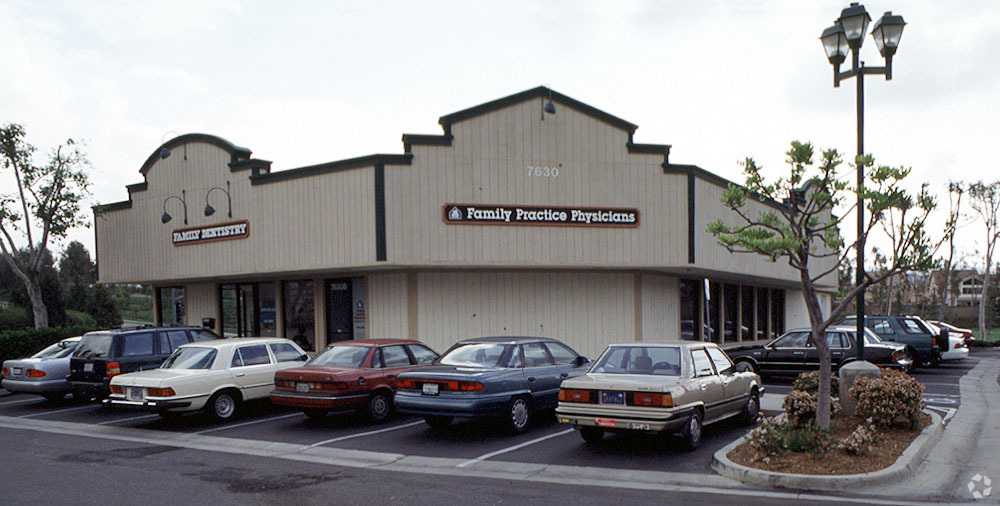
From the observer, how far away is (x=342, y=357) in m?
12.7

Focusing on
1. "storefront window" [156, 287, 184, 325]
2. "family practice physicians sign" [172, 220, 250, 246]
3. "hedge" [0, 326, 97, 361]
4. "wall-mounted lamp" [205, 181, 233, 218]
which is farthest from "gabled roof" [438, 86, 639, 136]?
"storefront window" [156, 287, 184, 325]

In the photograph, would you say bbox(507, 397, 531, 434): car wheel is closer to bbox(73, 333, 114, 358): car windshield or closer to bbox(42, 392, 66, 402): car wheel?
bbox(73, 333, 114, 358): car windshield

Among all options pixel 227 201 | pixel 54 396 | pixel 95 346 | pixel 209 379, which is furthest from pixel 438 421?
pixel 227 201

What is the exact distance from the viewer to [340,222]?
693 inches

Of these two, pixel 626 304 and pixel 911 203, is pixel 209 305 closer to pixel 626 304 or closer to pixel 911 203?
pixel 626 304

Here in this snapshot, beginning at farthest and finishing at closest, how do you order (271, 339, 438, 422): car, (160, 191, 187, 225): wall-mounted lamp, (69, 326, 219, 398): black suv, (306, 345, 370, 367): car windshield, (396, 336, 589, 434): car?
(160, 191, 187, 225): wall-mounted lamp
(69, 326, 219, 398): black suv
(306, 345, 370, 367): car windshield
(271, 339, 438, 422): car
(396, 336, 589, 434): car

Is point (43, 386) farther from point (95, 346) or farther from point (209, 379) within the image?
point (209, 379)

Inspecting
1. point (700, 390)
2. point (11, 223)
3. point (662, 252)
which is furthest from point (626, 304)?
point (11, 223)

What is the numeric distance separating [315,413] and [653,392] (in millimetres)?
6350

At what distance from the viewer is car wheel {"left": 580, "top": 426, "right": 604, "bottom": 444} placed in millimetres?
9866

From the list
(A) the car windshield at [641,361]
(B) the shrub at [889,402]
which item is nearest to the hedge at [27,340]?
(A) the car windshield at [641,361]

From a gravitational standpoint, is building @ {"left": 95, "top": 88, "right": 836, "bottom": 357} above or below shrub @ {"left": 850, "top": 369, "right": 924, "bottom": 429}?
above

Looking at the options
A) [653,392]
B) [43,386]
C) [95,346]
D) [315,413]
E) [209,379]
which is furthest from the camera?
[43,386]

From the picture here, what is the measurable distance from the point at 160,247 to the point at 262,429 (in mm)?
12281
